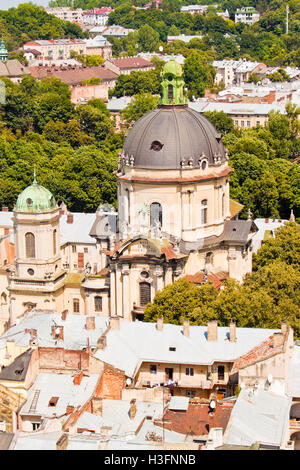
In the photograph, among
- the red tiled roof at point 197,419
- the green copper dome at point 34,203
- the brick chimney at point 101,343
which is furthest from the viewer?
the green copper dome at point 34,203

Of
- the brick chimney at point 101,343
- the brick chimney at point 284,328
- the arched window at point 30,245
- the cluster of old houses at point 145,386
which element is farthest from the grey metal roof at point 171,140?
the brick chimney at point 284,328

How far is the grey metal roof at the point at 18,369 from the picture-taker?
65.8 meters

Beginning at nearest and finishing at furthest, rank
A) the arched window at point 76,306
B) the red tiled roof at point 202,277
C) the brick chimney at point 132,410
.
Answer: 1. the brick chimney at point 132,410
2. the red tiled roof at point 202,277
3. the arched window at point 76,306

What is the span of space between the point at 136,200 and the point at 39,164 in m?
45.0

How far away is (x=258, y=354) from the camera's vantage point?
65.5 meters

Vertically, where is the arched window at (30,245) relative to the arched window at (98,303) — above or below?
above

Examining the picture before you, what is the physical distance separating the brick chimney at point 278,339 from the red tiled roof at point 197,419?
5881 mm

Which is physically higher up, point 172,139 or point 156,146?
point 172,139

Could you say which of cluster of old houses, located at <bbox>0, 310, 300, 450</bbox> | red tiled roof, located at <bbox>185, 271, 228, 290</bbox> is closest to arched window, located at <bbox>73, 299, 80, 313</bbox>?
red tiled roof, located at <bbox>185, 271, 228, 290</bbox>

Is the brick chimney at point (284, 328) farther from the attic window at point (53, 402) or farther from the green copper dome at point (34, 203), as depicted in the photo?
the green copper dome at point (34, 203)

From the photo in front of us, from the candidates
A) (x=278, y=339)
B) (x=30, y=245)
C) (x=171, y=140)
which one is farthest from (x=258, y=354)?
(x=30, y=245)

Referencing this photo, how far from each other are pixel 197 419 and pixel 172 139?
95.6 feet

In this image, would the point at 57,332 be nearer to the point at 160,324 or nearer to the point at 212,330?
the point at 160,324

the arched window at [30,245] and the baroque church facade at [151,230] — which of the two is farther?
the arched window at [30,245]
